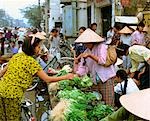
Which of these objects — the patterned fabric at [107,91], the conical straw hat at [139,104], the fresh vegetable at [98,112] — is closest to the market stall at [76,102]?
the fresh vegetable at [98,112]

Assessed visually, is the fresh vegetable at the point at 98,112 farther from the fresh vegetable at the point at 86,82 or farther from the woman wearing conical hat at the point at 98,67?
the woman wearing conical hat at the point at 98,67

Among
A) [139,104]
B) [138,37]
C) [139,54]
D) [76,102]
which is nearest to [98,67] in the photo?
[76,102]

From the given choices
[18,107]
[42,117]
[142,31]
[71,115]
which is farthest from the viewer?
[142,31]

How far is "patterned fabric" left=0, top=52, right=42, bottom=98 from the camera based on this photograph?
522 centimetres

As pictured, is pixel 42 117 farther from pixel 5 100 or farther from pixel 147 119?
pixel 147 119

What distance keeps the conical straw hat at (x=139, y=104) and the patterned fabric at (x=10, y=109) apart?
9.64 ft

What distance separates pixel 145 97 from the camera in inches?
105

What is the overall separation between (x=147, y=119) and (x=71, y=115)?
8.09ft

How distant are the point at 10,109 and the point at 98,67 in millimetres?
1621

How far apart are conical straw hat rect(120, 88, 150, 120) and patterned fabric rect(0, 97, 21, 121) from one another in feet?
9.64

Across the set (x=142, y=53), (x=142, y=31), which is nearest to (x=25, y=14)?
(x=142, y=31)

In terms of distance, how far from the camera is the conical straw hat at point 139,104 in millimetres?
2510

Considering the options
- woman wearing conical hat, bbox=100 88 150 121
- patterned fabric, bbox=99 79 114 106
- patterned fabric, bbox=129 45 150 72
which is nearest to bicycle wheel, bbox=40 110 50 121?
patterned fabric, bbox=99 79 114 106

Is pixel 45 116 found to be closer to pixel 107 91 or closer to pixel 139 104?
pixel 107 91
